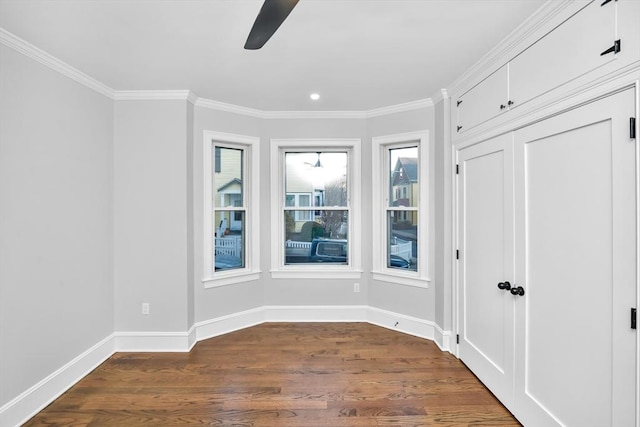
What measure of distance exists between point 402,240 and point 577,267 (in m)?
2.21

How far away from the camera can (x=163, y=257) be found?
326 cm

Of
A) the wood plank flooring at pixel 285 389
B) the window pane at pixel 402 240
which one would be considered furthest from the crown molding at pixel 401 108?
the wood plank flooring at pixel 285 389

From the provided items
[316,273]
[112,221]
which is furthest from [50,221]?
[316,273]

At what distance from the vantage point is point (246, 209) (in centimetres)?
397

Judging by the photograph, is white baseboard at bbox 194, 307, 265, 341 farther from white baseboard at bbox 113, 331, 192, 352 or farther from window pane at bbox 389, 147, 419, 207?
window pane at bbox 389, 147, 419, 207

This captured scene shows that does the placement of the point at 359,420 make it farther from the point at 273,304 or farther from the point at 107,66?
the point at 107,66

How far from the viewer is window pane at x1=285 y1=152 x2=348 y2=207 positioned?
4160 millimetres

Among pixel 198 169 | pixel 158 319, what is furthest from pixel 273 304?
pixel 198 169

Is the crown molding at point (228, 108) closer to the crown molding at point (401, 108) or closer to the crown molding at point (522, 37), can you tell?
the crown molding at point (401, 108)

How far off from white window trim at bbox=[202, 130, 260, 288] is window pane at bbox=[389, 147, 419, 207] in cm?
160

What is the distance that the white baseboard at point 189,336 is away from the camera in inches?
89.7

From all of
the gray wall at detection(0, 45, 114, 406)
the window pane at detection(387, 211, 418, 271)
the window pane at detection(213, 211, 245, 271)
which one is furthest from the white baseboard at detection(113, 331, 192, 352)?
the window pane at detection(387, 211, 418, 271)

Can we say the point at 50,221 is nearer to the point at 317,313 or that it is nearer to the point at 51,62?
the point at 51,62

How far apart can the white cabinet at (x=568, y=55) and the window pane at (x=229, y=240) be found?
9.08 ft
